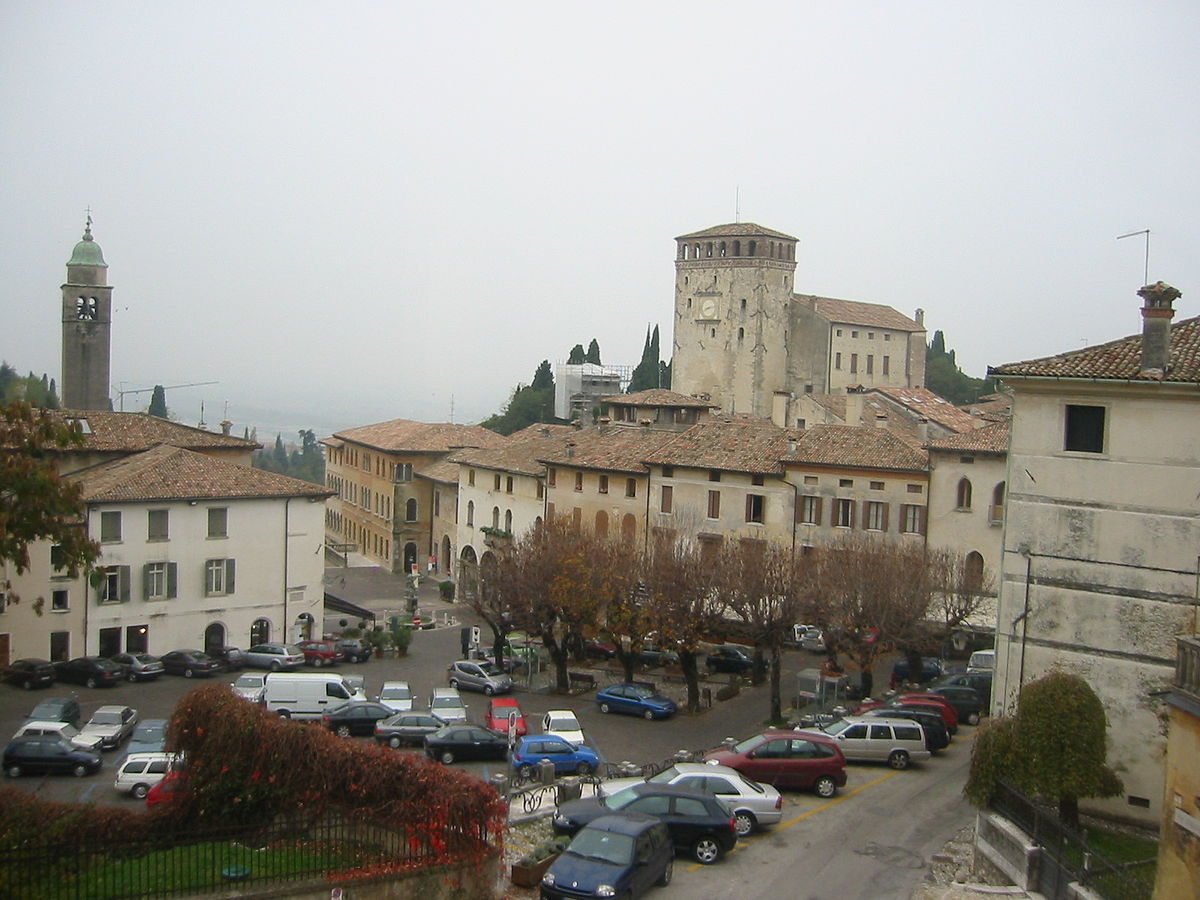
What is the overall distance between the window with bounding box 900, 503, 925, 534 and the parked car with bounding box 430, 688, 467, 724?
20458mm

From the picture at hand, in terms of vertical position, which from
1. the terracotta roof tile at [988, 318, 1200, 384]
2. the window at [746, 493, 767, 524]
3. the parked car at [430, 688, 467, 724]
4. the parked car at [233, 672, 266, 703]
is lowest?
the parked car at [430, 688, 467, 724]

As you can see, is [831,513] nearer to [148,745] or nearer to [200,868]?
[148,745]

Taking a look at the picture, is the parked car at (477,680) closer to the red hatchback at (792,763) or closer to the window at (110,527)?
the window at (110,527)

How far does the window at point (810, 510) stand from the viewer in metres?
49.6

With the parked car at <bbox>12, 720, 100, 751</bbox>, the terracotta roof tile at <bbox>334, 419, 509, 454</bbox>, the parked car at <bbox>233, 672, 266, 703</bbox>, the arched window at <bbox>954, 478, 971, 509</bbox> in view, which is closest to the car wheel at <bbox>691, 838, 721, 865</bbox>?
the parked car at <bbox>12, 720, 100, 751</bbox>

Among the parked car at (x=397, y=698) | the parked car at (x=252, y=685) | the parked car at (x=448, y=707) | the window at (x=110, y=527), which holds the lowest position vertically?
the parked car at (x=397, y=698)

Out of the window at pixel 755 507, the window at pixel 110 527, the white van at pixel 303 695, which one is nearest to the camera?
the white van at pixel 303 695

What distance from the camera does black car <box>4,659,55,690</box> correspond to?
38.5 meters

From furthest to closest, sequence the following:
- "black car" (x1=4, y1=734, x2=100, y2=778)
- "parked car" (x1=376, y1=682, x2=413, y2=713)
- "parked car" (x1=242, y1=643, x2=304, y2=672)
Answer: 1. "parked car" (x1=242, y1=643, x2=304, y2=672)
2. "parked car" (x1=376, y1=682, x2=413, y2=713)
3. "black car" (x1=4, y1=734, x2=100, y2=778)

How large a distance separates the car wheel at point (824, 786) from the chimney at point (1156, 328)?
9.70m

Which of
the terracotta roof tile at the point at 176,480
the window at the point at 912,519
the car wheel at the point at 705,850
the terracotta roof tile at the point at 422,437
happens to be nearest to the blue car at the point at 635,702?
the window at the point at 912,519

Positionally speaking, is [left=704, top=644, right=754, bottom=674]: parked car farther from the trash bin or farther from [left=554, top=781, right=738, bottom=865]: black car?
[left=554, top=781, right=738, bottom=865]: black car

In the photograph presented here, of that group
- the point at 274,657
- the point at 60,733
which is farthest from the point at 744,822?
the point at 274,657

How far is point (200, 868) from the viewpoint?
→ 16172mm
